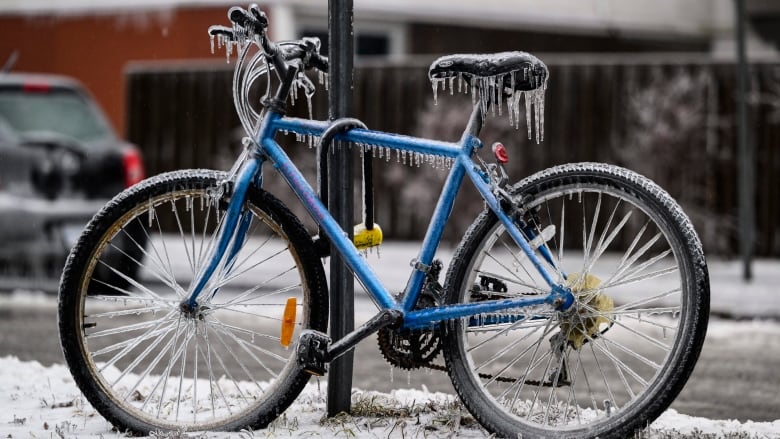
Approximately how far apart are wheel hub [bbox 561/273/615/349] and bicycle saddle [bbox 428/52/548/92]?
0.62 metres

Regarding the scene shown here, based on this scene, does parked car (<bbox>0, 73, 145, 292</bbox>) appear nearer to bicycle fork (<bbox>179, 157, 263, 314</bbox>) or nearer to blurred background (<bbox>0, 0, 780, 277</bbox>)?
blurred background (<bbox>0, 0, 780, 277</bbox>)

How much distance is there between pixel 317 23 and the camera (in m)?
18.1

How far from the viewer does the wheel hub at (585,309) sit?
3.83m

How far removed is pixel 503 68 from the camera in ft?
12.9

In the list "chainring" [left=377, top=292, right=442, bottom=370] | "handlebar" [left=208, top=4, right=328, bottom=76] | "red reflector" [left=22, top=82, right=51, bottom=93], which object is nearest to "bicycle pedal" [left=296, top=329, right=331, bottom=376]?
"chainring" [left=377, top=292, right=442, bottom=370]

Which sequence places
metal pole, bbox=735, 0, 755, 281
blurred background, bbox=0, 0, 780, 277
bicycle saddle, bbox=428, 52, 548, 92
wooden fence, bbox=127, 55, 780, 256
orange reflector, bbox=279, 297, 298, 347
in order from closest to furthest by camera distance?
bicycle saddle, bbox=428, 52, 548, 92 < orange reflector, bbox=279, 297, 298, 347 < metal pole, bbox=735, 0, 755, 281 < wooden fence, bbox=127, 55, 780, 256 < blurred background, bbox=0, 0, 780, 277

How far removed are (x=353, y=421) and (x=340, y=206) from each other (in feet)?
2.37

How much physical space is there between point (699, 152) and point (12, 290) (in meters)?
6.77

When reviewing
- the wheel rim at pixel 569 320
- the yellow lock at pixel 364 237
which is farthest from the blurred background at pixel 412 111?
the yellow lock at pixel 364 237

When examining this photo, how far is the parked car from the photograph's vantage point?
9.35m

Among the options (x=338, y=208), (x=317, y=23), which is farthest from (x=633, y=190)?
(x=317, y=23)

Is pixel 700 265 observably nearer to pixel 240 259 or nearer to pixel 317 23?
pixel 240 259

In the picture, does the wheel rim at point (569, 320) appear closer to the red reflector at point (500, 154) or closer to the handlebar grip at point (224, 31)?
the red reflector at point (500, 154)

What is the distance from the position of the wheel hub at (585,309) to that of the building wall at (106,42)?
13.4 meters
